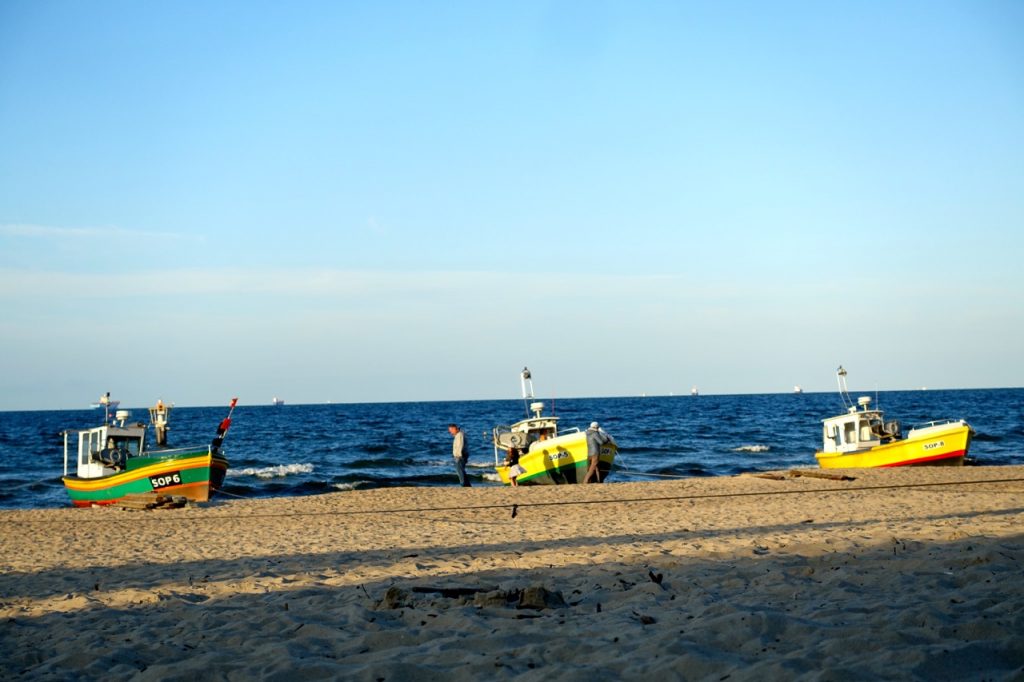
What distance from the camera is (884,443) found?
28609 mm

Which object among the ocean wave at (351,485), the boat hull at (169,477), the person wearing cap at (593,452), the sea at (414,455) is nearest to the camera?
the boat hull at (169,477)

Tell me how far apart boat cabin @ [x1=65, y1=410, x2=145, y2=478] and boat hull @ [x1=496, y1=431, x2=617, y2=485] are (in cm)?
1041

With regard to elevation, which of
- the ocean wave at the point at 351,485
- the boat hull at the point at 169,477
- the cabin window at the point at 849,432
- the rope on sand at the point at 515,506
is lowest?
the ocean wave at the point at 351,485

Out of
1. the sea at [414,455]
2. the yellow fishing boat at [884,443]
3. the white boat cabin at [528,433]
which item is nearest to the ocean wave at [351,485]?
the sea at [414,455]

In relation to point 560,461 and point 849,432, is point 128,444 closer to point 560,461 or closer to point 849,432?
point 560,461

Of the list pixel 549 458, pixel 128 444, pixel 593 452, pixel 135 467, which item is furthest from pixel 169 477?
pixel 593 452

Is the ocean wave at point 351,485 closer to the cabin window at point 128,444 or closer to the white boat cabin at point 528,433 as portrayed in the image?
the white boat cabin at point 528,433

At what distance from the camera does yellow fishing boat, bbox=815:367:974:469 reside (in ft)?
89.2

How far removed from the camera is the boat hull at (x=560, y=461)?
2497cm

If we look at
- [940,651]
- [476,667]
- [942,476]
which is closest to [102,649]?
[476,667]

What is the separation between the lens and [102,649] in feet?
23.5

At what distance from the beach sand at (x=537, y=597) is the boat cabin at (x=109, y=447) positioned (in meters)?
7.30

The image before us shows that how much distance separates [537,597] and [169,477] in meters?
17.1

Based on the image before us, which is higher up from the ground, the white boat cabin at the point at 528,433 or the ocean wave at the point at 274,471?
the white boat cabin at the point at 528,433
